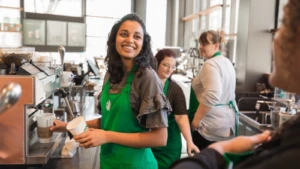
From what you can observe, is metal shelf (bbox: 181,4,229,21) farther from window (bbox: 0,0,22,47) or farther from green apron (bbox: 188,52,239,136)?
window (bbox: 0,0,22,47)

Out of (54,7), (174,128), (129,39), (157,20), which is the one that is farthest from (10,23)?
(129,39)

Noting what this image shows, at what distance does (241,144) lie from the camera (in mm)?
668

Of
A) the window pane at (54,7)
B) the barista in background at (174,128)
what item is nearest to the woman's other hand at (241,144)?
the barista in background at (174,128)

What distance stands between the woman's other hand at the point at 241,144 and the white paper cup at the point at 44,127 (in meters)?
0.88

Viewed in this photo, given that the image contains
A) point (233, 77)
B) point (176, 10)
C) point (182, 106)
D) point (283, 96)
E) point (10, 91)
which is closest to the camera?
point (10, 91)

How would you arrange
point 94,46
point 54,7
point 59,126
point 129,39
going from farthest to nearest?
point 94,46
point 54,7
point 59,126
point 129,39

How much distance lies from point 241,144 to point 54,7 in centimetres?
678

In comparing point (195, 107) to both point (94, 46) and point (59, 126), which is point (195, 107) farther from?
point (94, 46)

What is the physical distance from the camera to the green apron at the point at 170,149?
1.71m

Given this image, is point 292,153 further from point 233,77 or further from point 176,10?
point 176,10

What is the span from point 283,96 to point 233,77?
2.06ft

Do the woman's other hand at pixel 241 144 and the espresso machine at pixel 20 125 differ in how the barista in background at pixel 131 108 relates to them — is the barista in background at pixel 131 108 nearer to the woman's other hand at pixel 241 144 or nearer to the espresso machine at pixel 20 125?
the espresso machine at pixel 20 125

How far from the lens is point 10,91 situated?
602mm

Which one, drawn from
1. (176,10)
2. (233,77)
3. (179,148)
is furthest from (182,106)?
(176,10)
